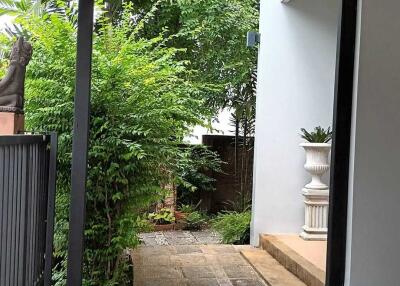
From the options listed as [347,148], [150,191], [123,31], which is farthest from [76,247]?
[123,31]

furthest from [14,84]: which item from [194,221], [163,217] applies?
[194,221]

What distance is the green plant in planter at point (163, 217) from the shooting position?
19.9 feet

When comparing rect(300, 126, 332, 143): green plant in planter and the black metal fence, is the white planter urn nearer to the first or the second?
rect(300, 126, 332, 143): green plant in planter

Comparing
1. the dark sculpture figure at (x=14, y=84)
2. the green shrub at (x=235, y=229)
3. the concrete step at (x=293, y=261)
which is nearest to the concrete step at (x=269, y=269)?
the concrete step at (x=293, y=261)

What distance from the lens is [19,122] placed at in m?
2.36

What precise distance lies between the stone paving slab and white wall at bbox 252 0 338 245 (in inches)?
22.5

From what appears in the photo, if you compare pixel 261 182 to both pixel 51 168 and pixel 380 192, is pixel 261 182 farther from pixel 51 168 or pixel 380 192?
pixel 51 168

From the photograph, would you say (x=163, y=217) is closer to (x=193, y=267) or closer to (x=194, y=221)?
(x=194, y=221)

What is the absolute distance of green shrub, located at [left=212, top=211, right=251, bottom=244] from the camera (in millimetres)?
5188

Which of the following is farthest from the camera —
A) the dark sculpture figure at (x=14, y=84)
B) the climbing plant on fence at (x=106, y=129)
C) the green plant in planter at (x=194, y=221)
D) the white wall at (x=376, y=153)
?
the green plant in planter at (x=194, y=221)

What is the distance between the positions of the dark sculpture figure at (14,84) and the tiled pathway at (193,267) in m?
1.67

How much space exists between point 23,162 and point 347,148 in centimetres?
164

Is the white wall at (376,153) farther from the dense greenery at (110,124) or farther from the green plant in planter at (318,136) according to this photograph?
the green plant in planter at (318,136)

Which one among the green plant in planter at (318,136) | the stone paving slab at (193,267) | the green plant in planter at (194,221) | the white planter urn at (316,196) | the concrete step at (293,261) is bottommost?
the green plant in planter at (194,221)
